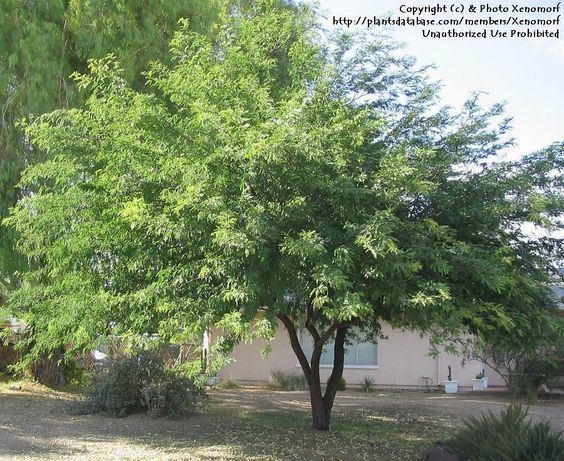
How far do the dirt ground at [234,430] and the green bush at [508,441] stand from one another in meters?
1.85

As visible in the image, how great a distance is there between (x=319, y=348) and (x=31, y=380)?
10.8 metres

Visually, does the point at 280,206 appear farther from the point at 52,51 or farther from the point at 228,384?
the point at 228,384

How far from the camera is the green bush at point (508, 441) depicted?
25.4 ft

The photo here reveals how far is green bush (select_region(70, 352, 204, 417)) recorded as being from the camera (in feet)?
44.4

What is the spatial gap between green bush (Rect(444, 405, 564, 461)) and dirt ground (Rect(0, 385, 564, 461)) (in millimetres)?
1851

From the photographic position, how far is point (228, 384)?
2144cm

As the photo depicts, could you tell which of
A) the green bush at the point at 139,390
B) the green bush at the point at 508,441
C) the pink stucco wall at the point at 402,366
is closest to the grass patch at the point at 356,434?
the green bush at the point at 139,390

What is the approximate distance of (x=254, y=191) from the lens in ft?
23.7

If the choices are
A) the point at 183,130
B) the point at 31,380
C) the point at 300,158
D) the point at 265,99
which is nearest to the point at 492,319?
the point at 300,158

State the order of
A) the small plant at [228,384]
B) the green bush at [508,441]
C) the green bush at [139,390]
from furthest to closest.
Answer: the small plant at [228,384]
the green bush at [139,390]
the green bush at [508,441]

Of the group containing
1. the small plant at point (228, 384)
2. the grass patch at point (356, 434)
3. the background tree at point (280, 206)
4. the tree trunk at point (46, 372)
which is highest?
the background tree at point (280, 206)

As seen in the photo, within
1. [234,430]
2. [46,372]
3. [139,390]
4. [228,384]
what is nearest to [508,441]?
[234,430]

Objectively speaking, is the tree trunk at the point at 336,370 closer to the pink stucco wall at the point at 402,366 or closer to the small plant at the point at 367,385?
the small plant at the point at 367,385

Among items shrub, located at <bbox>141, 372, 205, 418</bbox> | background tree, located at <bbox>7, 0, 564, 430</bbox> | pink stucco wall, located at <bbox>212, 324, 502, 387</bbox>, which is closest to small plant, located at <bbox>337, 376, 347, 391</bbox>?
pink stucco wall, located at <bbox>212, 324, 502, 387</bbox>
